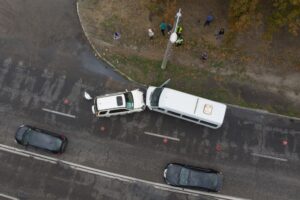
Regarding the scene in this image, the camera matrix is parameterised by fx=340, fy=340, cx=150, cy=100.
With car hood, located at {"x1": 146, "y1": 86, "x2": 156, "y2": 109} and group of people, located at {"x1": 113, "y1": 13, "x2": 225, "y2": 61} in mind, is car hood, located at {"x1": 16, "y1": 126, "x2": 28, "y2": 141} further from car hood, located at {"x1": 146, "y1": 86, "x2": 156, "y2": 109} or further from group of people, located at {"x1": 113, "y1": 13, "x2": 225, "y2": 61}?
group of people, located at {"x1": 113, "y1": 13, "x2": 225, "y2": 61}

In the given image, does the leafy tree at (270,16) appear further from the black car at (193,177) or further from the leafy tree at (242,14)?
the black car at (193,177)

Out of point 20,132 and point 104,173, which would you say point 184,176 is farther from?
point 20,132

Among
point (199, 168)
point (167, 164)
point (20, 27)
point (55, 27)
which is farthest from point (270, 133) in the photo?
point (20, 27)

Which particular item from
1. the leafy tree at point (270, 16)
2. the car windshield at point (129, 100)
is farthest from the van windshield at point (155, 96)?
the leafy tree at point (270, 16)

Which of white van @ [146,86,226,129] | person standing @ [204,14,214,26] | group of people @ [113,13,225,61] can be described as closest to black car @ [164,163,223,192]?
white van @ [146,86,226,129]

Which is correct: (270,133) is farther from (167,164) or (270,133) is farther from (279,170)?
(167,164)

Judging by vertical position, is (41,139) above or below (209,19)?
below

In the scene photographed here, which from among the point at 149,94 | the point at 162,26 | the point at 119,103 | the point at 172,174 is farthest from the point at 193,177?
the point at 162,26
